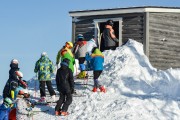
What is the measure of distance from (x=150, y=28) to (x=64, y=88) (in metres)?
9.49

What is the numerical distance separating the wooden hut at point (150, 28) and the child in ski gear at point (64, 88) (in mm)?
8410

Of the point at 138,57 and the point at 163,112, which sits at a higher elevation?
the point at 138,57

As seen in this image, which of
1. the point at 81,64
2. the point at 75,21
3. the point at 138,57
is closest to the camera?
the point at 81,64

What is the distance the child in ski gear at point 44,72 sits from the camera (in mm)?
15203

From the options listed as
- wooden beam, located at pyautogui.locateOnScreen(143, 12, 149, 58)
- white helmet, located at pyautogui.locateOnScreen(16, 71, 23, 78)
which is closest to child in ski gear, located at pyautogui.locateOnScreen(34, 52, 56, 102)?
white helmet, located at pyautogui.locateOnScreen(16, 71, 23, 78)

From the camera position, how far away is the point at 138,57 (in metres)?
20.0

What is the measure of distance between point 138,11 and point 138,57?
10.2 ft

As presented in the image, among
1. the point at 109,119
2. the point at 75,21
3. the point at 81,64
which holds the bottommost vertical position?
the point at 109,119

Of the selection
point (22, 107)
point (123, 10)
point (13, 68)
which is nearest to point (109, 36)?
point (123, 10)

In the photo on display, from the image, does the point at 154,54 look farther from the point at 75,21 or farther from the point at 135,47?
the point at 75,21

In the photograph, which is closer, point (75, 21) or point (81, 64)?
point (81, 64)

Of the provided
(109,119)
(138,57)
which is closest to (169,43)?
(138,57)

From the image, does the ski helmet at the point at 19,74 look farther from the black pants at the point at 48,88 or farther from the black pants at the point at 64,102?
the black pants at the point at 64,102

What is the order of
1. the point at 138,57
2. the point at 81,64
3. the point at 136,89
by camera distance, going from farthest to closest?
the point at 138,57 < the point at 81,64 < the point at 136,89
